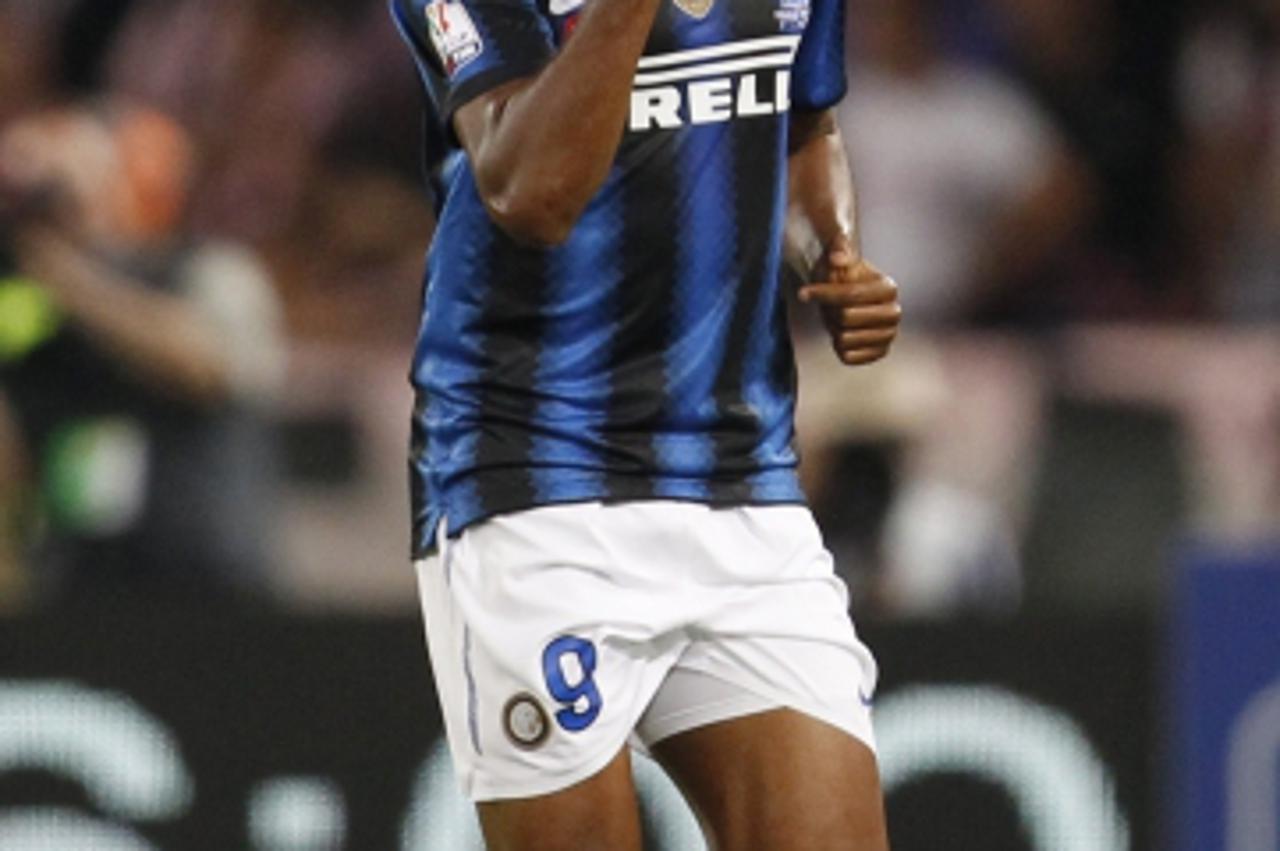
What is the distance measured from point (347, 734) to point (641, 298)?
201 centimetres

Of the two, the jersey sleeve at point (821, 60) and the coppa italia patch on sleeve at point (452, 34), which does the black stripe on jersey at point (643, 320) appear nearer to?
the coppa italia patch on sleeve at point (452, 34)

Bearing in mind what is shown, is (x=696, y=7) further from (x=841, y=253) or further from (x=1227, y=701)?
(x=1227, y=701)

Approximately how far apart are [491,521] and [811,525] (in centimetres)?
41

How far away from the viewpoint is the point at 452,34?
10.9 ft

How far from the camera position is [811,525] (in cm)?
357

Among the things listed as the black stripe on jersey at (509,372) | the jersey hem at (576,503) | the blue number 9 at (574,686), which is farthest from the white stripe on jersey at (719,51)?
the blue number 9 at (574,686)

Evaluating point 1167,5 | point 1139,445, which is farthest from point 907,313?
point 1167,5

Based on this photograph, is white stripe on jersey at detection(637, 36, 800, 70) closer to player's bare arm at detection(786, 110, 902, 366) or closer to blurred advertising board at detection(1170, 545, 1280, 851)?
player's bare arm at detection(786, 110, 902, 366)

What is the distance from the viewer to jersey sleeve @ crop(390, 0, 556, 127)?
326cm

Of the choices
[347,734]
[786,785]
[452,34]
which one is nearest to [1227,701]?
[347,734]

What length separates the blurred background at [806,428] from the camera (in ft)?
17.0

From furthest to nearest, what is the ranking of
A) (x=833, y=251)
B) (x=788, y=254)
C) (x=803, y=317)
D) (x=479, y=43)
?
(x=803, y=317) → (x=788, y=254) → (x=833, y=251) → (x=479, y=43)

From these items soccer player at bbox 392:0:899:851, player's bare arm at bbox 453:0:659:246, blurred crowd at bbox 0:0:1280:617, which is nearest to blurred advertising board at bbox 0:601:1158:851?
blurred crowd at bbox 0:0:1280:617

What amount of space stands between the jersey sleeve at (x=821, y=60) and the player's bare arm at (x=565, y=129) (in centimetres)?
54
